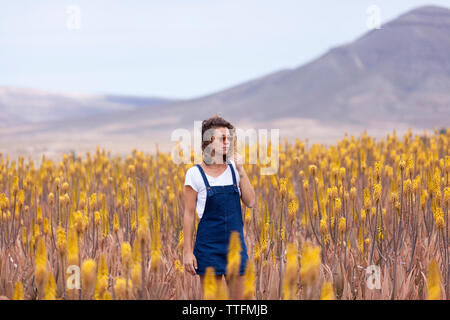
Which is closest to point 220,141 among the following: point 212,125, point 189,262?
point 212,125

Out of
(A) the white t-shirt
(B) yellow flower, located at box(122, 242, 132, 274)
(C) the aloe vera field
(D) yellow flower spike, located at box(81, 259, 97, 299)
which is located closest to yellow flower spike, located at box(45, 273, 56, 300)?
(C) the aloe vera field

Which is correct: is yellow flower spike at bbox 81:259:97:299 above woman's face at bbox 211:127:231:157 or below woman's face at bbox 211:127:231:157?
below

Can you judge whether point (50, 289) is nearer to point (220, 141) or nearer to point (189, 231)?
point (189, 231)

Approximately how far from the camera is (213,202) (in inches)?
117

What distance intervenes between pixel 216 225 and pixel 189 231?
5.7 inches

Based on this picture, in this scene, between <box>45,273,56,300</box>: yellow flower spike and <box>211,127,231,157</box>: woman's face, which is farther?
<box>211,127,231,157</box>: woman's face

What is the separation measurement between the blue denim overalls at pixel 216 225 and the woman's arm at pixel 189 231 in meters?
0.05

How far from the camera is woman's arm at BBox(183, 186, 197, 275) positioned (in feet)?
9.62

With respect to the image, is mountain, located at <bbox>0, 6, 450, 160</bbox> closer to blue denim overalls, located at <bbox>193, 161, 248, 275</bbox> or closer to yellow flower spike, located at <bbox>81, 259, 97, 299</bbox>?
blue denim overalls, located at <bbox>193, 161, 248, 275</bbox>

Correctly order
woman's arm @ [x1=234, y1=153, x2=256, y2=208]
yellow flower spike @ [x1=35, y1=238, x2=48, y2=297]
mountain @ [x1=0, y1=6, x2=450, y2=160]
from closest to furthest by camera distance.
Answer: yellow flower spike @ [x1=35, y1=238, x2=48, y2=297] < woman's arm @ [x1=234, y1=153, x2=256, y2=208] < mountain @ [x1=0, y1=6, x2=450, y2=160]

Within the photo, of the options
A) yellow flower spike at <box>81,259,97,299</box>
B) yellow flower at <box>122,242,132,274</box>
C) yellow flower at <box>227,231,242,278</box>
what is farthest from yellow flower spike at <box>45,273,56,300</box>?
yellow flower at <box>227,231,242,278</box>

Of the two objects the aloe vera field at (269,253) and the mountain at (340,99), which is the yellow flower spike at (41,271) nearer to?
the aloe vera field at (269,253)

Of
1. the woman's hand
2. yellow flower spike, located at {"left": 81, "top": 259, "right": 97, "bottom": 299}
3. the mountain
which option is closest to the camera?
yellow flower spike, located at {"left": 81, "top": 259, "right": 97, "bottom": 299}

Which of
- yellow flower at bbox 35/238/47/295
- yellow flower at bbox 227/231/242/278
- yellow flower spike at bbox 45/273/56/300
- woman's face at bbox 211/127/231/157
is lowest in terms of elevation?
yellow flower spike at bbox 45/273/56/300
